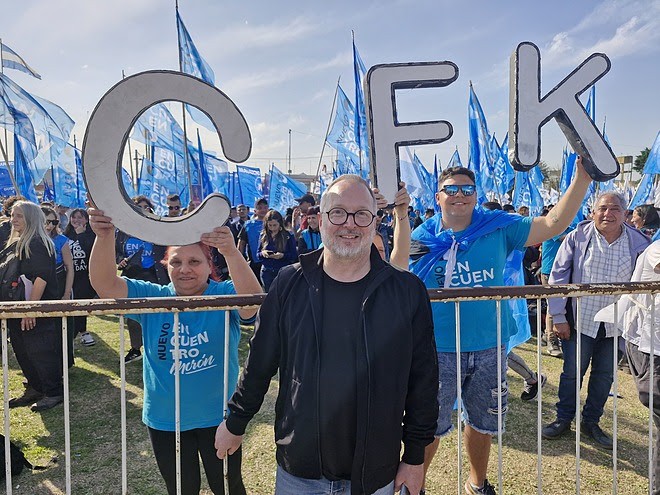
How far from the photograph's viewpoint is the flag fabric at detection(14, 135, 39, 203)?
1059 cm

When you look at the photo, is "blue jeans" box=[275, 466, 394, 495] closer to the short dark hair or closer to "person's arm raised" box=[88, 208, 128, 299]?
"person's arm raised" box=[88, 208, 128, 299]

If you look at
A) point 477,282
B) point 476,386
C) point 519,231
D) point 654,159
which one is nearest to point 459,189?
point 519,231

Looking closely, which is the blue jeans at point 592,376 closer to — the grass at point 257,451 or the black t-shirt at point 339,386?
the grass at point 257,451

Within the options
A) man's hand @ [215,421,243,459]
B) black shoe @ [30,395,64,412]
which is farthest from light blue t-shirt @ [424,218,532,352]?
black shoe @ [30,395,64,412]

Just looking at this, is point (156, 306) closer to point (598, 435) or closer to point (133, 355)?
point (598, 435)

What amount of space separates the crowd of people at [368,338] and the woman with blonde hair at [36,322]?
39cm

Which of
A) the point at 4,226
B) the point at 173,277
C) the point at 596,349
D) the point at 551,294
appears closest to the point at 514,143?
the point at 551,294

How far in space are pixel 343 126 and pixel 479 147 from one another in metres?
4.59

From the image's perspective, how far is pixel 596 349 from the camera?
389 cm

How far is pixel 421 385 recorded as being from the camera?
1736 mm

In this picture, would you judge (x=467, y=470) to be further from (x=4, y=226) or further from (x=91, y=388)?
(x=4, y=226)

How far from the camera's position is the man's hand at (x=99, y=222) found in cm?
204

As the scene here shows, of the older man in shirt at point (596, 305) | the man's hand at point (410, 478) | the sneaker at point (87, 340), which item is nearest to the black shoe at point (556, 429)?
the older man in shirt at point (596, 305)

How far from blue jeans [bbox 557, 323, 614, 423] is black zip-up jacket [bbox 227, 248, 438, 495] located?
2734 millimetres
